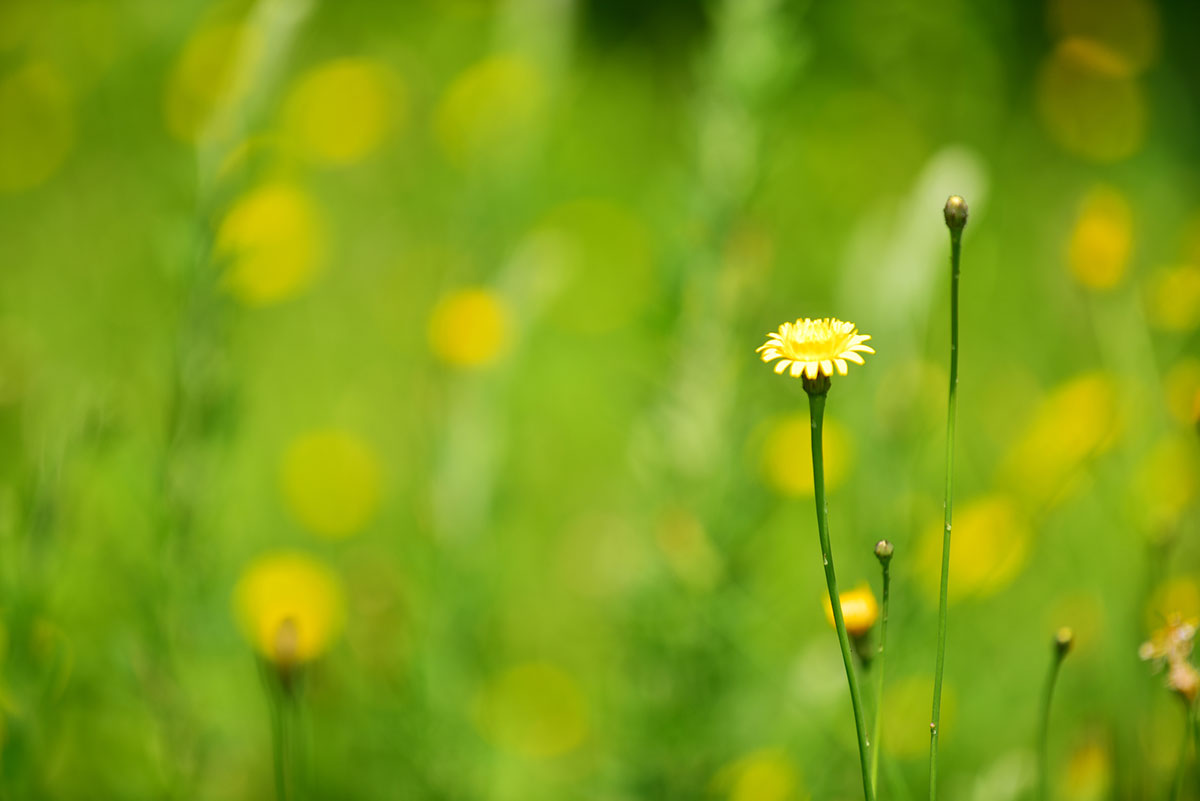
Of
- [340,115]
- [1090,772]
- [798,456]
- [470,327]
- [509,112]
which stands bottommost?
[1090,772]

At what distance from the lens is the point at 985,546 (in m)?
1.99

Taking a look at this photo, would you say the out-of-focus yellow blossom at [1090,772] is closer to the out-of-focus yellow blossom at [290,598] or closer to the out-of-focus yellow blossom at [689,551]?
the out-of-focus yellow blossom at [689,551]

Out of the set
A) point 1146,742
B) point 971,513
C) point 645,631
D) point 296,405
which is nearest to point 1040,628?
point 971,513

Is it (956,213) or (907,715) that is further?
(907,715)

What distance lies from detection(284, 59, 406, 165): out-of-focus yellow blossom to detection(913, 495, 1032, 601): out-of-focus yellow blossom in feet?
7.97

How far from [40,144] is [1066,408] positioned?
10.6 ft

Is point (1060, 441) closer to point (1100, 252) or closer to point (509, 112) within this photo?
point (1100, 252)

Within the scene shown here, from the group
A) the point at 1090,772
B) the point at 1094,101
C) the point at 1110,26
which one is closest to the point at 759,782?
the point at 1090,772

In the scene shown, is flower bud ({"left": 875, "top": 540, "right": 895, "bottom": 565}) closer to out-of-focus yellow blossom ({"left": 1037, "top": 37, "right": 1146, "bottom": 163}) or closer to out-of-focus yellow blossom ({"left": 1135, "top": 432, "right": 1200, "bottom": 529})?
out-of-focus yellow blossom ({"left": 1135, "top": 432, "right": 1200, "bottom": 529})

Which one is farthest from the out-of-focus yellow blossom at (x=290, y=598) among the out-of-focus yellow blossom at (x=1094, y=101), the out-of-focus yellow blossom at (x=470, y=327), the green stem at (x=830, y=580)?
the out-of-focus yellow blossom at (x=1094, y=101)

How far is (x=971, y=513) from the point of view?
2.11 metres

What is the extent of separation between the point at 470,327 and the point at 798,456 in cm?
77

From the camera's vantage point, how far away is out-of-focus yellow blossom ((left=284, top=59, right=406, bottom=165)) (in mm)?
3496

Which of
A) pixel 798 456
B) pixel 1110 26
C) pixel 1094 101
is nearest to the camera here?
pixel 798 456
